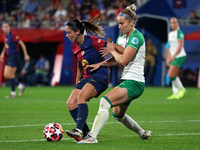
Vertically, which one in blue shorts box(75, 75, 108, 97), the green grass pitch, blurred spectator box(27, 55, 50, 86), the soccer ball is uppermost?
blue shorts box(75, 75, 108, 97)

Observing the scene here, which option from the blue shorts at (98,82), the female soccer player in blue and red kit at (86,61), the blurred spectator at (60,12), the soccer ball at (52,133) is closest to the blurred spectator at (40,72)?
the blurred spectator at (60,12)

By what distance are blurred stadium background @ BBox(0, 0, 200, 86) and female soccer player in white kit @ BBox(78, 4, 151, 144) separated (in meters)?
16.0

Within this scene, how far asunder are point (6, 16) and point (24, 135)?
1987 cm

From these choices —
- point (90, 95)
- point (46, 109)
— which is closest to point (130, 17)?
point (90, 95)

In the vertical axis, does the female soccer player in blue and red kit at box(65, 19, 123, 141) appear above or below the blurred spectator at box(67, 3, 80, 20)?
below

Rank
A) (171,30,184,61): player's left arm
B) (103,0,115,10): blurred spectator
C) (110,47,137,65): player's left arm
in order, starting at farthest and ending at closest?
(103,0,115,10): blurred spectator, (171,30,184,61): player's left arm, (110,47,137,65): player's left arm

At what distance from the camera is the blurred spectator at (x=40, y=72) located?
24.1 m

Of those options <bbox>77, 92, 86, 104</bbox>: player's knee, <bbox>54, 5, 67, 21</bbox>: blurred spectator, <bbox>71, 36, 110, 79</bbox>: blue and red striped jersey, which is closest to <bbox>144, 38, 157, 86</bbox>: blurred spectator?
<bbox>54, 5, 67, 21</bbox>: blurred spectator

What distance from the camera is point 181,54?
15320 mm

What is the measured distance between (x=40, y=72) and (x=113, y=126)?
1572 centimetres

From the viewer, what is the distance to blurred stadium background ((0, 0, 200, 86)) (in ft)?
75.9

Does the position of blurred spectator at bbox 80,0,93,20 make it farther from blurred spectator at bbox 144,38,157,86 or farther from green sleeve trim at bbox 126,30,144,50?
green sleeve trim at bbox 126,30,144,50

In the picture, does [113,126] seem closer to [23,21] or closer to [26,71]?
[26,71]

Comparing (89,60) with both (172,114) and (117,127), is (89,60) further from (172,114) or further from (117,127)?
(172,114)
